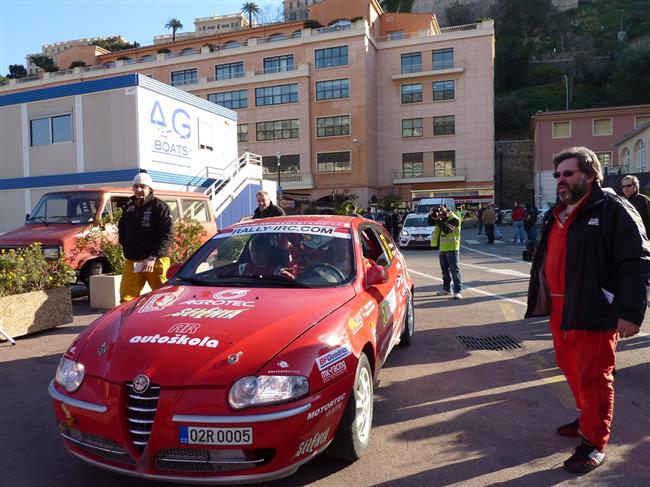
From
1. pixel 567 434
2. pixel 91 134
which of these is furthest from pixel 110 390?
pixel 91 134

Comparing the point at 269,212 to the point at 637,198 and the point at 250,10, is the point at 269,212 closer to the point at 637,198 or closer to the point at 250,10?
the point at 637,198

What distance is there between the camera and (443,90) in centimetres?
4806

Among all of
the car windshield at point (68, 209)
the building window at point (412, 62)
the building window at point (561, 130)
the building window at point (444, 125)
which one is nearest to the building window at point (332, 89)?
the building window at point (412, 62)

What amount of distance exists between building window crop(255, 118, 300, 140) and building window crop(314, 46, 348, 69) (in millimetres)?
5667

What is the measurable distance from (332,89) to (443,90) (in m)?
10.3

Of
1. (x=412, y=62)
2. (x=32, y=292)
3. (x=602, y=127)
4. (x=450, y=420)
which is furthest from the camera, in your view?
(x=602, y=127)

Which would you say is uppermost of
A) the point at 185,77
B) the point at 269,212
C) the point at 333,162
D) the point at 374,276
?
the point at 185,77

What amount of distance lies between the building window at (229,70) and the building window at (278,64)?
259 cm

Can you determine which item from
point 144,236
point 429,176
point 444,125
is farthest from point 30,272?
point 444,125

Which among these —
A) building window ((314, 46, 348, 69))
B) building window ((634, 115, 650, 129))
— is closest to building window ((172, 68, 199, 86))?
building window ((314, 46, 348, 69))

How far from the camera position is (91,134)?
17781 millimetres

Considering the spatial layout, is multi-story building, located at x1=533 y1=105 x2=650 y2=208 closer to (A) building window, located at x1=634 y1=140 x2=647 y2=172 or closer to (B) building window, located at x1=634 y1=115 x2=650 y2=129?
(B) building window, located at x1=634 y1=115 x2=650 y2=129

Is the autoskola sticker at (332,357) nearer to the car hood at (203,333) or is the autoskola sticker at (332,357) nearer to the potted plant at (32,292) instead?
the car hood at (203,333)

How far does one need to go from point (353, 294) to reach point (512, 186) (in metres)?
60.3
